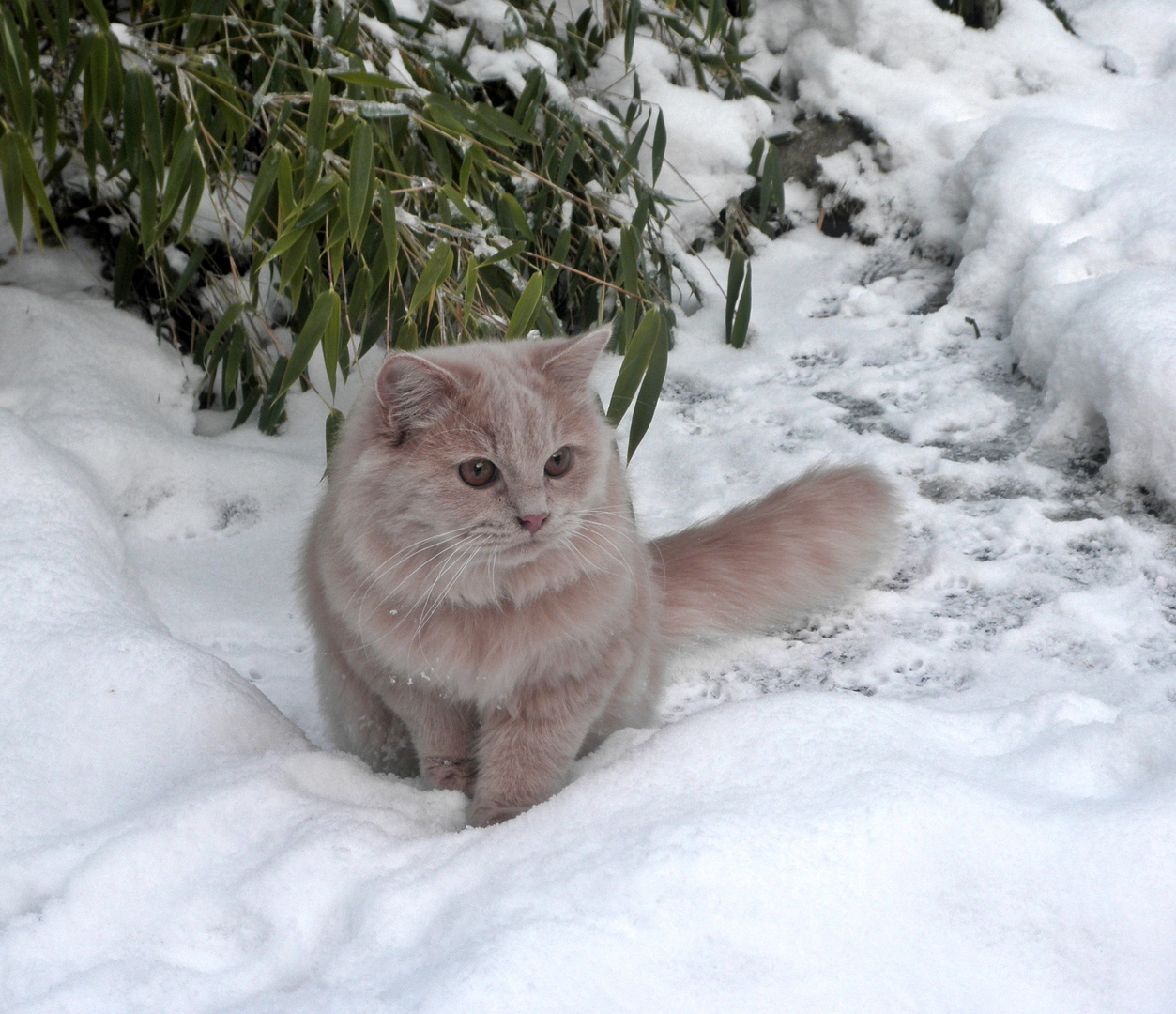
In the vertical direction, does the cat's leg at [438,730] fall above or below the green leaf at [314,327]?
below

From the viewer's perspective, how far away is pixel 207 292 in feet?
9.84

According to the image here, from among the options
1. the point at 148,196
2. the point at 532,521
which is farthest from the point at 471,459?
the point at 148,196

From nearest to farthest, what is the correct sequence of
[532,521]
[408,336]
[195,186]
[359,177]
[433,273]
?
[532,521] < [359,177] < [433,273] < [195,186] < [408,336]

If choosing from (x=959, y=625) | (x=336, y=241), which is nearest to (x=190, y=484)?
(x=336, y=241)

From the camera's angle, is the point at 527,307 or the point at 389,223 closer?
the point at 389,223

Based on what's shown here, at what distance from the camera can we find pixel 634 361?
7.25 ft

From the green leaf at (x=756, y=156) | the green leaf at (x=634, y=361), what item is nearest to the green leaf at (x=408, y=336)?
the green leaf at (x=634, y=361)

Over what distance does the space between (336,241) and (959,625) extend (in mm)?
1438

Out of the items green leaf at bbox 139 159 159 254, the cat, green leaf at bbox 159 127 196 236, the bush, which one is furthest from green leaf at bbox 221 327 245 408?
the cat

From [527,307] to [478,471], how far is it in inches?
26.4

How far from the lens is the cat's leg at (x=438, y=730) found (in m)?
1.70

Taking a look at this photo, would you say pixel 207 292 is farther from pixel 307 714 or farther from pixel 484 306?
pixel 307 714

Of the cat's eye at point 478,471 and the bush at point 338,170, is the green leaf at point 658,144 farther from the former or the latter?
the cat's eye at point 478,471

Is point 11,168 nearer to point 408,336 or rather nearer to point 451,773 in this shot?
point 408,336
